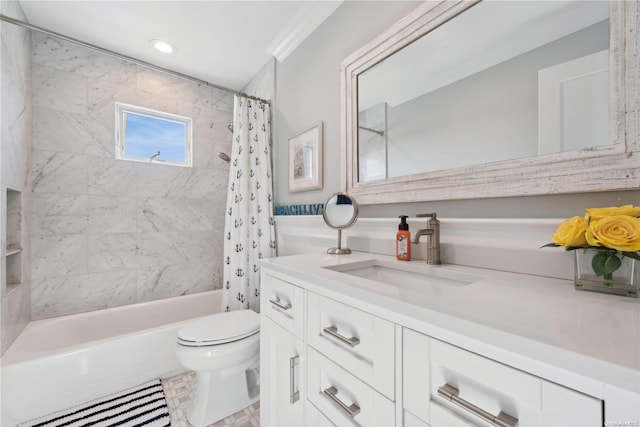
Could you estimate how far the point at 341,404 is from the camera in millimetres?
705

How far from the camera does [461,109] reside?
0.99 meters

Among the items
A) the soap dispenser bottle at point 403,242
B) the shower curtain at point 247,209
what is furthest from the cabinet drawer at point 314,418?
the shower curtain at point 247,209

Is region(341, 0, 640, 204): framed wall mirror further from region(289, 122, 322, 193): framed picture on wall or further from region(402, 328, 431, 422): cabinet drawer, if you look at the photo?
region(402, 328, 431, 422): cabinet drawer

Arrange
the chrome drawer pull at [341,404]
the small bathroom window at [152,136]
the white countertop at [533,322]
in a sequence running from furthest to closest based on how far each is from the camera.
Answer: the small bathroom window at [152,136] < the chrome drawer pull at [341,404] < the white countertop at [533,322]

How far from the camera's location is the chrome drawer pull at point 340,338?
0.68 meters

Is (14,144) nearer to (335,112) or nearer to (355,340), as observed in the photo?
(335,112)

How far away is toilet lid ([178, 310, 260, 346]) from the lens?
52.0 inches

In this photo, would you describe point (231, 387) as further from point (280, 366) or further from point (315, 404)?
point (315, 404)

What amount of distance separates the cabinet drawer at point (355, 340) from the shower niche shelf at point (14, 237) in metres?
2.04

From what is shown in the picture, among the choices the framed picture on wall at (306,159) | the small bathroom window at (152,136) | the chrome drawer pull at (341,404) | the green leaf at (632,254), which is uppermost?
the small bathroom window at (152,136)

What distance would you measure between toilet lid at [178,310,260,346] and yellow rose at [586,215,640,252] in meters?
1.45

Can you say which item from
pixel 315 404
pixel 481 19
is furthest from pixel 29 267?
pixel 481 19

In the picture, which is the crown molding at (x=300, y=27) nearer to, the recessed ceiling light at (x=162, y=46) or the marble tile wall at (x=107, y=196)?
the recessed ceiling light at (x=162, y=46)

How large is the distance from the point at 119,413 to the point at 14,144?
5.55 ft
